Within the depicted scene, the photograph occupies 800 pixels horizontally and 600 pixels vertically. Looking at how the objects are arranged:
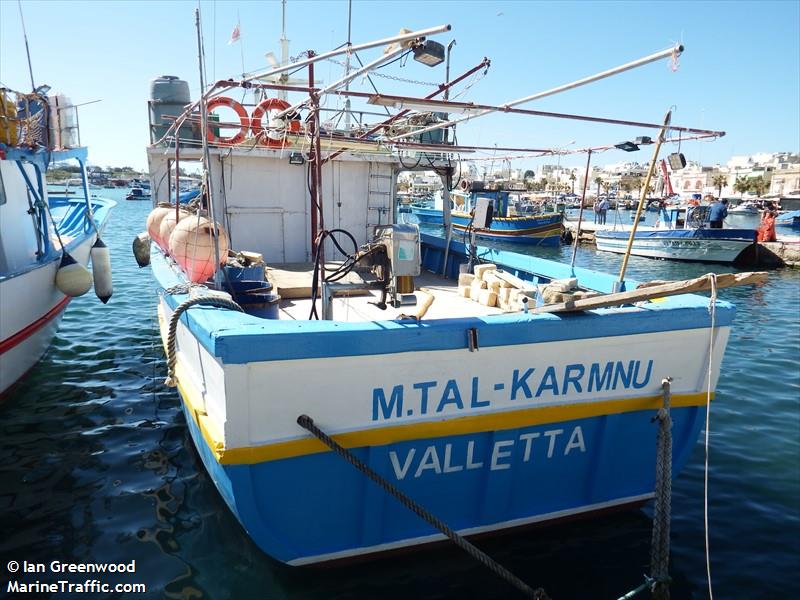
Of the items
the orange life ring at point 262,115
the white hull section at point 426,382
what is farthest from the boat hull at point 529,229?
the white hull section at point 426,382

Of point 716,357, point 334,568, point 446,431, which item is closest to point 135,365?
point 334,568

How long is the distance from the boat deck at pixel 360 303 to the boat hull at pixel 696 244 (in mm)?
21335

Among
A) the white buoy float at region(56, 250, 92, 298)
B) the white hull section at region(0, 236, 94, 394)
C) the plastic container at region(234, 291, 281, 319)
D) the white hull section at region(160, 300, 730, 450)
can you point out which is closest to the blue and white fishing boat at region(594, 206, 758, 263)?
the white hull section at region(160, 300, 730, 450)

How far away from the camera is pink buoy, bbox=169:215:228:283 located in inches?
185

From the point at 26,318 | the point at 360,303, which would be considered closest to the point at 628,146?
the point at 360,303

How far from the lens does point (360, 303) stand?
5.54 m

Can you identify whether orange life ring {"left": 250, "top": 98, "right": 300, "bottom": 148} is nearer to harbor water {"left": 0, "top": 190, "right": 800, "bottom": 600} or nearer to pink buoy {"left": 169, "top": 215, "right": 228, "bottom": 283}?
pink buoy {"left": 169, "top": 215, "right": 228, "bottom": 283}

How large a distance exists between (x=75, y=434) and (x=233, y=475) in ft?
13.5

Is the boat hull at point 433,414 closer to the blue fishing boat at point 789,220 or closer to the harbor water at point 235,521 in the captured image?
the harbor water at point 235,521

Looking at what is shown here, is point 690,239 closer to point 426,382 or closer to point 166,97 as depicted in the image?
point 166,97

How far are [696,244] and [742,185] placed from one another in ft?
265

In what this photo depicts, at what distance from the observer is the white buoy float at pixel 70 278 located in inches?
323
